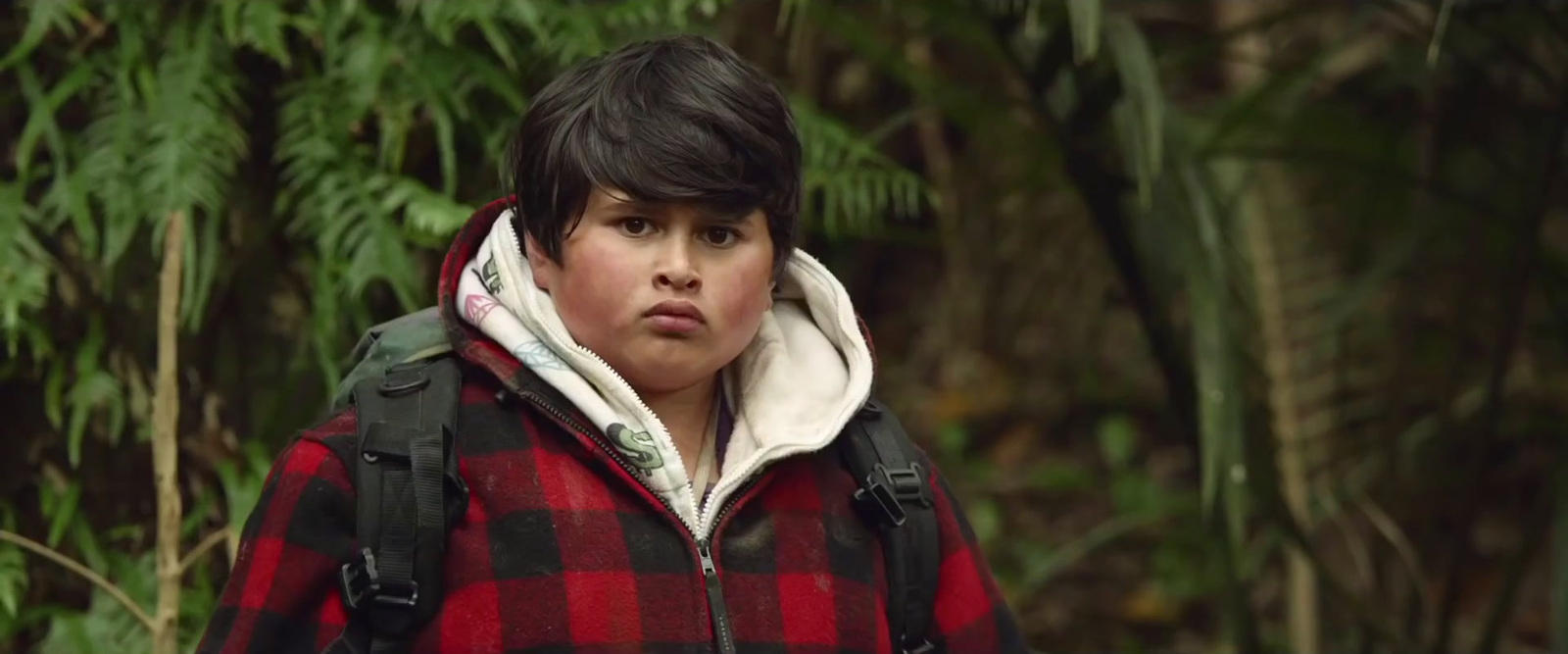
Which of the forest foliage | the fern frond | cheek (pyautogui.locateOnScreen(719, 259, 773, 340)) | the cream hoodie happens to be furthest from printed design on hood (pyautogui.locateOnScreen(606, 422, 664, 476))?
the fern frond

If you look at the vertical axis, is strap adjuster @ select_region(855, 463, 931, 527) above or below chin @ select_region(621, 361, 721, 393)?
below

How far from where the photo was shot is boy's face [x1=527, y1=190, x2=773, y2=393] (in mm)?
1313

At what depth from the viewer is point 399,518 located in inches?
48.7

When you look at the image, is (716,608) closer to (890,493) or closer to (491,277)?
(890,493)

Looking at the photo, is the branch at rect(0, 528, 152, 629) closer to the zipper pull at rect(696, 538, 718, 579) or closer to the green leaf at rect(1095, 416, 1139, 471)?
the zipper pull at rect(696, 538, 718, 579)

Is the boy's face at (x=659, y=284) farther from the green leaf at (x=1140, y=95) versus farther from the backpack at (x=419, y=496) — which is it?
the green leaf at (x=1140, y=95)

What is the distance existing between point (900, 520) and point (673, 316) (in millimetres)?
288

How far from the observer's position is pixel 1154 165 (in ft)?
6.41

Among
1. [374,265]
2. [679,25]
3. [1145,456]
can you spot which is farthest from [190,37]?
[1145,456]

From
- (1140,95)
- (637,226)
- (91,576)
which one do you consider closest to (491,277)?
(637,226)

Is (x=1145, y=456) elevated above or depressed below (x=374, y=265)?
below

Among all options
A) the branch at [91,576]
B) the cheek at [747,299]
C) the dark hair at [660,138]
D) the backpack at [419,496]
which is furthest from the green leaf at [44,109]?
the cheek at [747,299]

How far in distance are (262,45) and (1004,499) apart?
8.52ft

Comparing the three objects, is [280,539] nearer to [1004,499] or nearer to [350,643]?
[350,643]
